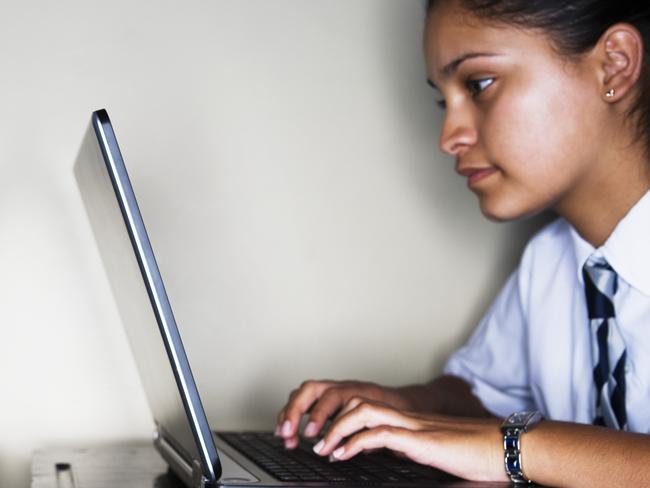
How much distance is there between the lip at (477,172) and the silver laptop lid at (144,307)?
0.45 metres

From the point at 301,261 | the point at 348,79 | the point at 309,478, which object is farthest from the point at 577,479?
the point at 348,79

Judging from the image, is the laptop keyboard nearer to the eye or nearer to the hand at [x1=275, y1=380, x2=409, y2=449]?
the hand at [x1=275, y1=380, x2=409, y2=449]

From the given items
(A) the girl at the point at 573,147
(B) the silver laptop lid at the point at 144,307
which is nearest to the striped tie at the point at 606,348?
(A) the girl at the point at 573,147

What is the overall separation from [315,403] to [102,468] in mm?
267

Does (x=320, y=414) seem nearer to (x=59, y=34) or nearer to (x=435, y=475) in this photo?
(x=435, y=475)

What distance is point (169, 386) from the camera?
3.12ft

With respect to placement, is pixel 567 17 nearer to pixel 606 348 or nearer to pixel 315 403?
pixel 606 348

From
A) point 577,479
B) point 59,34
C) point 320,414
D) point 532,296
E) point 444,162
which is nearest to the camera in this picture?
point 577,479

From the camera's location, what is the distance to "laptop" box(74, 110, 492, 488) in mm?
802

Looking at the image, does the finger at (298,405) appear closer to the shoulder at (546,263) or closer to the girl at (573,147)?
the girl at (573,147)

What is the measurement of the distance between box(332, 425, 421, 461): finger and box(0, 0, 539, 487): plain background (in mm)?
461

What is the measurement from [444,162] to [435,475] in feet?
2.12

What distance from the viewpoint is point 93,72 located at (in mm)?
1275

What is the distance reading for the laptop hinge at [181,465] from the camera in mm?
896
